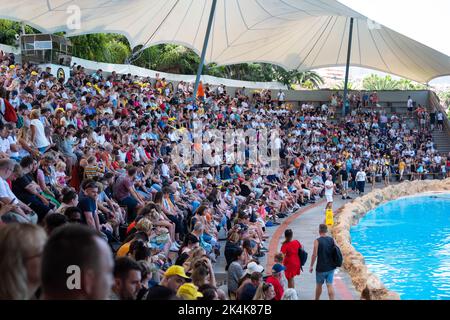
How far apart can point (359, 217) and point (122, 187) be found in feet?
34.2

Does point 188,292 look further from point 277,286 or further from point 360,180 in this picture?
point 360,180

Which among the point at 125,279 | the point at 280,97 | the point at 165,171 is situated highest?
the point at 280,97

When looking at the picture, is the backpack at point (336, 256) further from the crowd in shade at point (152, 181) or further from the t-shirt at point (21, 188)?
the t-shirt at point (21, 188)

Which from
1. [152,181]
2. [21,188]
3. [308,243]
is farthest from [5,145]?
[308,243]

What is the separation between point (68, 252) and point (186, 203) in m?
11.5

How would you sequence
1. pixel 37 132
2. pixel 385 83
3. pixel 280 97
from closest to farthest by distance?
1. pixel 37 132
2. pixel 280 97
3. pixel 385 83

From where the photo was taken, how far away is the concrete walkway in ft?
34.8

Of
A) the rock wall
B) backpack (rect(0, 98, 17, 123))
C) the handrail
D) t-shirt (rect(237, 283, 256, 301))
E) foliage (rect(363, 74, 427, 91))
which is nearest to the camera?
t-shirt (rect(237, 283, 256, 301))

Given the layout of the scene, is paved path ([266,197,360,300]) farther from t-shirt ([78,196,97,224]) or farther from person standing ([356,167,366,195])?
t-shirt ([78,196,97,224])

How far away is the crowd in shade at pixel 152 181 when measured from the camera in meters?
2.56

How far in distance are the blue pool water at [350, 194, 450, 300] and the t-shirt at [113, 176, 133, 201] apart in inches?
190

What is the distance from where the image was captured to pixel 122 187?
1159 centimetres

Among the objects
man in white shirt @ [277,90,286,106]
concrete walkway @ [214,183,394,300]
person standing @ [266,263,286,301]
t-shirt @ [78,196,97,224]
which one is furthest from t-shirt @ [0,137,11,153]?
Result: man in white shirt @ [277,90,286,106]

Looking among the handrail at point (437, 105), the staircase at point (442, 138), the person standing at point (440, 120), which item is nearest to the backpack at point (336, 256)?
the staircase at point (442, 138)
